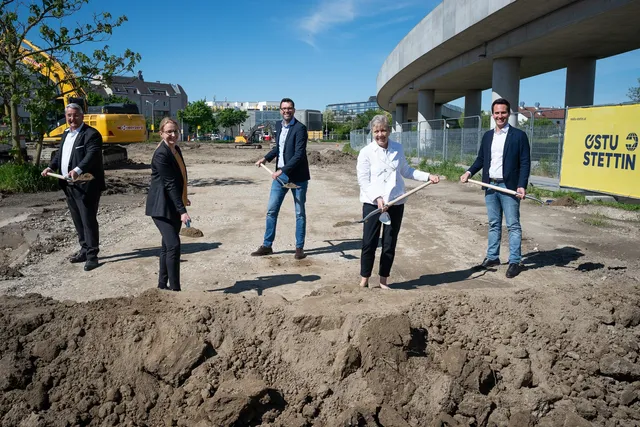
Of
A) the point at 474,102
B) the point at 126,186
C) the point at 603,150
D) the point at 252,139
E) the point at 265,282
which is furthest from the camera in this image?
the point at 252,139

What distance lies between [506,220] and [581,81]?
51.1 feet

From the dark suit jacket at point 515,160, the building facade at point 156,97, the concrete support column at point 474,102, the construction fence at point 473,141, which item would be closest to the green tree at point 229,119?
the building facade at point 156,97

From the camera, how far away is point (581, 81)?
739 inches

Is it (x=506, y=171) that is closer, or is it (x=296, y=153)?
(x=506, y=171)

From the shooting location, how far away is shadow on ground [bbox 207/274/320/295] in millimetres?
5422

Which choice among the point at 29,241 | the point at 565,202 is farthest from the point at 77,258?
the point at 565,202

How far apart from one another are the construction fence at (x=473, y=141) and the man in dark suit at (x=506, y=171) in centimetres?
741

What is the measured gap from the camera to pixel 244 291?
17.6ft

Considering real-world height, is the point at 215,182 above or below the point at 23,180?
below

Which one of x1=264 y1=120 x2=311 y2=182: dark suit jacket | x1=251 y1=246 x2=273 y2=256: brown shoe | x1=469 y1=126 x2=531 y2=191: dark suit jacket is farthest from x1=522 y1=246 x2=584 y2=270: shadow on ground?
x1=251 y1=246 x2=273 y2=256: brown shoe

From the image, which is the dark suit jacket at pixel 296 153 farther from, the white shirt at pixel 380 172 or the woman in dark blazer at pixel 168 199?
the woman in dark blazer at pixel 168 199

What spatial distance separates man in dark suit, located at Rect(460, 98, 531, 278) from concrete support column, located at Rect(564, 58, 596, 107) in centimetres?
1504

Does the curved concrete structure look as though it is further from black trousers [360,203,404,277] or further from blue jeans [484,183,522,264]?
black trousers [360,203,404,277]

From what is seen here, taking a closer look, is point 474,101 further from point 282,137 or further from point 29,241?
point 29,241
